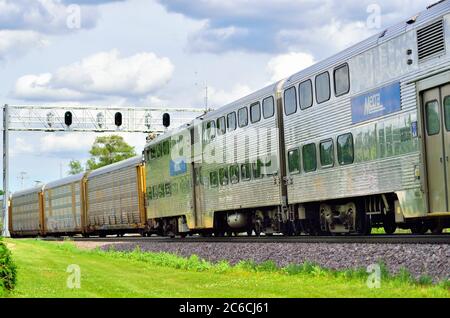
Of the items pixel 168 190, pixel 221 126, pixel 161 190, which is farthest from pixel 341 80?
pixel 161 190

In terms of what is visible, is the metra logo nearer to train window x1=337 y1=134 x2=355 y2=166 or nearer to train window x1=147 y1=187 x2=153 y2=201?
train window x1=337 y1=134 x2=355 y2=166

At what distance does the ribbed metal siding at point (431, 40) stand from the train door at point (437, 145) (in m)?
0.76

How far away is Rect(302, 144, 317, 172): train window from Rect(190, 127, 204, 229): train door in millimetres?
8762

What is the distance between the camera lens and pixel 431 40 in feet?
50.1

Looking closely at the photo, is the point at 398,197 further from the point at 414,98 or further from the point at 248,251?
the point at 248,251

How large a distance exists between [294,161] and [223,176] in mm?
5708

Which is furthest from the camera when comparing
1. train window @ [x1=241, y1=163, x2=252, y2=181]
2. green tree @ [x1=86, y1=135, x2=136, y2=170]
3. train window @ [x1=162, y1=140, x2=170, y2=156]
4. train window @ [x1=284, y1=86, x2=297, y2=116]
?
green tree @ [x1=86, y1=135, x2=136, y2=170]

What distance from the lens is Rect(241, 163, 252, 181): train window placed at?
2475cm

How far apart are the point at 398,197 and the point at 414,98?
215 centimetres

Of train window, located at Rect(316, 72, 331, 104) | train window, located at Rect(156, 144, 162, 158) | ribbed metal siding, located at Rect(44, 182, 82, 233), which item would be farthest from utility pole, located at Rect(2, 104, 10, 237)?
train window, located at Rect(316, 72, 331, 104)

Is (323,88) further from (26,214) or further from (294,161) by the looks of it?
(26,214)

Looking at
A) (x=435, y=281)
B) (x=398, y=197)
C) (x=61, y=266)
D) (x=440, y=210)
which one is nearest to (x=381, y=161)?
(x=398, y=197)

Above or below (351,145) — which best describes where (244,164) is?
above

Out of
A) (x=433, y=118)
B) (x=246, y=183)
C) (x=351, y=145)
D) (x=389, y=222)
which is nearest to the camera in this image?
(x=433, y=118)
